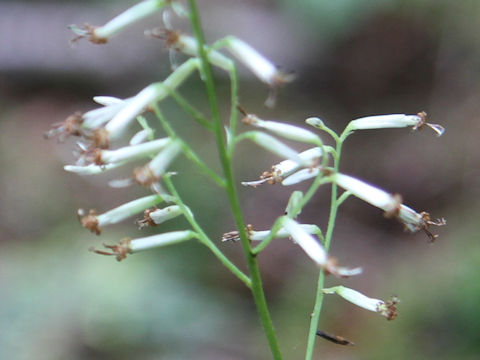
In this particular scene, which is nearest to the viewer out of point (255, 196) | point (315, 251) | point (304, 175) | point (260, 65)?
point (260, 65)

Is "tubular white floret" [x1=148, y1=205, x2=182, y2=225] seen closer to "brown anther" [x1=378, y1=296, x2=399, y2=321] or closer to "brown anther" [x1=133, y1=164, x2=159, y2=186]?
"brown anther" [x1=133, y1=164, x2=159, y2=186]

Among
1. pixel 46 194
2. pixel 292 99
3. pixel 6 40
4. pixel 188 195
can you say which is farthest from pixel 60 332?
pixel 6 40

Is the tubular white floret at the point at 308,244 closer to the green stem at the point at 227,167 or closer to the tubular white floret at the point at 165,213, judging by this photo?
the green stem at the point at 227,167

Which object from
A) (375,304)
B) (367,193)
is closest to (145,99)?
(367,193)

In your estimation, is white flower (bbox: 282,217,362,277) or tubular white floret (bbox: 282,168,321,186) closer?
white flower (bbox: 282,217,362,277)

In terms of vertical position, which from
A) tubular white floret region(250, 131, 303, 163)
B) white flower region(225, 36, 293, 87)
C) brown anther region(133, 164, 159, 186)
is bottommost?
brown anther region(133, 164, 159, 186)

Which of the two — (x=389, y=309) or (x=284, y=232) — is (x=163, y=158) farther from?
(x=389, y=309)

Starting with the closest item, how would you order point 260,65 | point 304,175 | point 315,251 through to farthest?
point 260,65 < point 315,251 < point 304,175

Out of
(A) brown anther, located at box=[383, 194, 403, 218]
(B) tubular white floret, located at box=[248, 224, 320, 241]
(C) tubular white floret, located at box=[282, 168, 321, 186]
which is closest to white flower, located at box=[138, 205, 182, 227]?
(B) tubular white floret, located at box=[248, 224, 320, 241]
